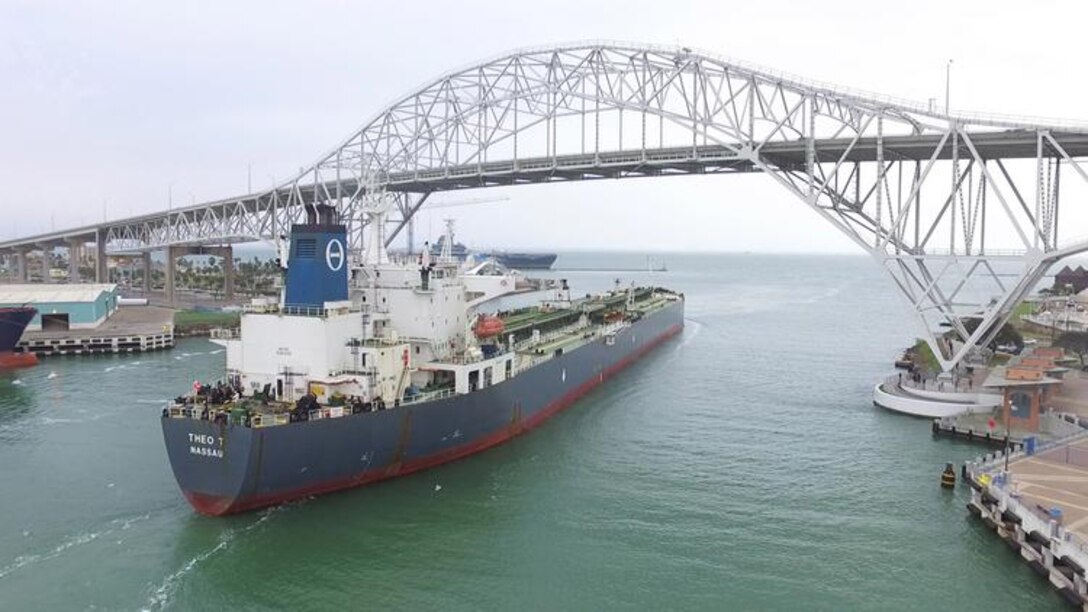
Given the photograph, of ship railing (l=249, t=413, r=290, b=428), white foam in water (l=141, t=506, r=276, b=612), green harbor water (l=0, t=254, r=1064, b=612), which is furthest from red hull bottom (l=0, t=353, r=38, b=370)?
white foam in water (l=141, t=506, r=276, b=612)

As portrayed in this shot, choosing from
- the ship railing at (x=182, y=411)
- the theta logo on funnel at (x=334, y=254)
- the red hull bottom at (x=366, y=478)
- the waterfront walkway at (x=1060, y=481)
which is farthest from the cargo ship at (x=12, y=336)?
the waterfront walkway at (x=1060, y=481)

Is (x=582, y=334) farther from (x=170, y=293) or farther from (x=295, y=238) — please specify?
(x=170, y=293)

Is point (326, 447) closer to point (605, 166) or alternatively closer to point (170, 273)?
point (605, 166)

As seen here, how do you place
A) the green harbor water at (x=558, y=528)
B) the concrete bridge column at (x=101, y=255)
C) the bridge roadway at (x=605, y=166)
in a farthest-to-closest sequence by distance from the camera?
the concrete bridge column at (x=101, y=255), the bridge roadway at (x=605, y=166), the green harbor water at (x=558, y=528)

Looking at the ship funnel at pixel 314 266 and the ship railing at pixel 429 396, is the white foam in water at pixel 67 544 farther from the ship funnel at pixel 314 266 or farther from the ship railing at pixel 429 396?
the ship railing at pixel 429 396

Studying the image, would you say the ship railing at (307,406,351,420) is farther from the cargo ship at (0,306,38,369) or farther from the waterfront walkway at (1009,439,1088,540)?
the cargo ship at (0,306,38,369)

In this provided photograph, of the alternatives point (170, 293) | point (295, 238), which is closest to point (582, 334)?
point (295, 238)

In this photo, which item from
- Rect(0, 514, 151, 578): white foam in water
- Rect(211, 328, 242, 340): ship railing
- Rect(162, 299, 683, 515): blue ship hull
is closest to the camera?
Rect(0, 514, 151, 578): white foam in water
